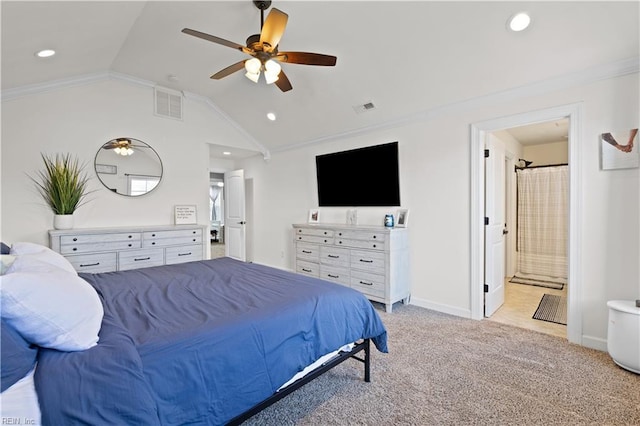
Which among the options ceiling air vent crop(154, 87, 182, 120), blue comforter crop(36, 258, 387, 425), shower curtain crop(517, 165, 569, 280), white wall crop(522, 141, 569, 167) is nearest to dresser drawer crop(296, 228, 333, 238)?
blue comforter crop(36, 258, 387, 425)

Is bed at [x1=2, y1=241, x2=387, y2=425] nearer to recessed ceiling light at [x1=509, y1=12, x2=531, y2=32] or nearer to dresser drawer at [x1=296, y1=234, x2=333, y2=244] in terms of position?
dresser drawer at [x1=296, y1=234, x2=333, y2=244]

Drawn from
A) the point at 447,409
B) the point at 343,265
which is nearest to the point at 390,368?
the point at 447,409

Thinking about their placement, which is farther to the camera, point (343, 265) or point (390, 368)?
point (343, 265)

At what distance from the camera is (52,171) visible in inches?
139

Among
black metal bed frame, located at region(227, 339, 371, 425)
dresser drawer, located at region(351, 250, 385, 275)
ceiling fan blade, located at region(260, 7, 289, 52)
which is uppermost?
ceiling fan blade, located at region(260, 7, 289, 52)

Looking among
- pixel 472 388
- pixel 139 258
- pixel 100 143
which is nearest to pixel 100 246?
pixel 139 258

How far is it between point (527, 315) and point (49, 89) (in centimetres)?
622

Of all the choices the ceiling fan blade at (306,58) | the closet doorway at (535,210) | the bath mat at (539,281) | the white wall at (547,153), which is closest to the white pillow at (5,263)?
the ceiling fan blade at (306,58)

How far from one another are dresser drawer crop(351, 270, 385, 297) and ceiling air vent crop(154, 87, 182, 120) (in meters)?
3.56

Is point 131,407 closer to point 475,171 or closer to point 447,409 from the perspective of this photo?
point 447,409

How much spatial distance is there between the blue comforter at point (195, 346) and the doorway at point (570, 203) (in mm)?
1784

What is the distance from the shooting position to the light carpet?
179 cm

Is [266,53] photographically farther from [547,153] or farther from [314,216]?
[547,153]

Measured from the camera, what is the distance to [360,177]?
14.4 feet
